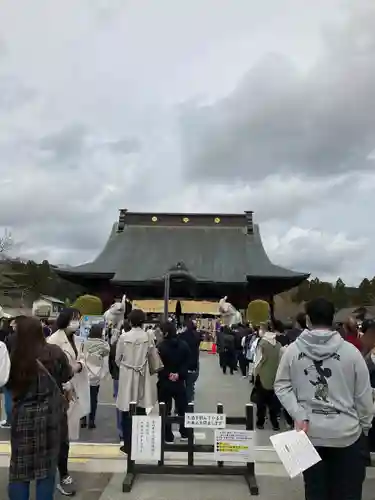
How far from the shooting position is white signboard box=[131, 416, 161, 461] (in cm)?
490

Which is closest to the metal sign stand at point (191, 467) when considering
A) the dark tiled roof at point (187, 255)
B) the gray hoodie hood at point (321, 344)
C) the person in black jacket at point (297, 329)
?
the gray hoodie hood at point (321, 344)

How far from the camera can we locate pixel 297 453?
3.05 metres

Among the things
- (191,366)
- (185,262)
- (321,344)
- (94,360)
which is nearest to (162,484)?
(321,344)

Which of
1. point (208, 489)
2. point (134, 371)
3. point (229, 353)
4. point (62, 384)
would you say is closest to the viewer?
point (62, 384)

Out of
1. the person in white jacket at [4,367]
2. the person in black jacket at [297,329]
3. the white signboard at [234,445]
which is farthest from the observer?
the person in black jacket at [297,329]

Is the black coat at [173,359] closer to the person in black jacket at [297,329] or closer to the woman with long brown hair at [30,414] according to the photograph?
the person in black jacket at [297,329]

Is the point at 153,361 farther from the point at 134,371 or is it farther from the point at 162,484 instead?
the point at 162,484

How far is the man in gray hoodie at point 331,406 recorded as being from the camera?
3098mm

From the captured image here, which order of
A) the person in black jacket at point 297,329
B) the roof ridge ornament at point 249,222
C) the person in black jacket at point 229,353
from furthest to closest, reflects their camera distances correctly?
the roof ridge ornament at point 249,222, the person in black jacket at point 229,353, the person in black jacket at point 297,329

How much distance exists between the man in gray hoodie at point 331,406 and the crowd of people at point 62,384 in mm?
1538

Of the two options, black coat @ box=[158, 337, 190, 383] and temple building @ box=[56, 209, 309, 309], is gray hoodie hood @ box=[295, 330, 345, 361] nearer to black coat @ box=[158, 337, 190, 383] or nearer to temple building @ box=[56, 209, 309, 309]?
black coat @ box=[158, 337, 190, 383]

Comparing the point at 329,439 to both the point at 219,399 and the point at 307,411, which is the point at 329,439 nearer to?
the point at 307,411

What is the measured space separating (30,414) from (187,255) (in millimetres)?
28382

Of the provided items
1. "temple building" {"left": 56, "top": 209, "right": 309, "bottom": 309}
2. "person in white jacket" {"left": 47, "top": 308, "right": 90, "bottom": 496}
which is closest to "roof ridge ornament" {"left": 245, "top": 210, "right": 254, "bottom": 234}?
"temple building" {"left": 56, "top": 209, "right": 309, "bottom": 309}
